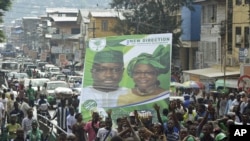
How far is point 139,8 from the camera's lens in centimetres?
5831

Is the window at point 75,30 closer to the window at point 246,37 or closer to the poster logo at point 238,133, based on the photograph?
the window at point 246,37

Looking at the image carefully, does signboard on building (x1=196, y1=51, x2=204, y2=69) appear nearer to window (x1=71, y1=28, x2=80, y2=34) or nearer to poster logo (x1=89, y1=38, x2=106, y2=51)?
poster logo (x1=89, y1=38, x2=106, y2=51)

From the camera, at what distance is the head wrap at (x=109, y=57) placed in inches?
606

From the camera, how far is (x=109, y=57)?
15.5 m

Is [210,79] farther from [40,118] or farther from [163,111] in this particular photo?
[163,111]

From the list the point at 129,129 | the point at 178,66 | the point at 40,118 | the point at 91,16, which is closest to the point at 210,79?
the point at 178,66

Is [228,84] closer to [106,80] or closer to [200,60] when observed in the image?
[200,60]

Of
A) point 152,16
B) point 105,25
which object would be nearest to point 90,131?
point 152,16

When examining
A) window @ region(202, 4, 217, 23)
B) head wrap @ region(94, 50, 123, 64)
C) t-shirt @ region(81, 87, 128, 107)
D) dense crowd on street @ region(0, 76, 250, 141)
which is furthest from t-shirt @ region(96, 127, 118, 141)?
window @ region(202, 4, 217, 23)

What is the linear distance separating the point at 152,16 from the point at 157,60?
42823 mm

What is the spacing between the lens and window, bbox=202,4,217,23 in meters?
49.6

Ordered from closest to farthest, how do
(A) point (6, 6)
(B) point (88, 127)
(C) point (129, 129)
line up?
(C) point (129, 129) → (B) point (88, 127) → (A) point (6, 6)

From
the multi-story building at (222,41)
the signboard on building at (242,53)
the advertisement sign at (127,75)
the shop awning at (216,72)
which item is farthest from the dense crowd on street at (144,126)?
the shop awning at (216,72)

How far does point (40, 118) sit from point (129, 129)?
9.50m
